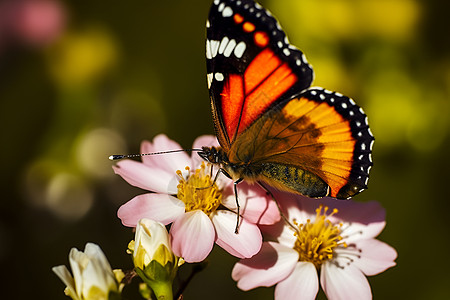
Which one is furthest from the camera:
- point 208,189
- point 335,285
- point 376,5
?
point 376,5

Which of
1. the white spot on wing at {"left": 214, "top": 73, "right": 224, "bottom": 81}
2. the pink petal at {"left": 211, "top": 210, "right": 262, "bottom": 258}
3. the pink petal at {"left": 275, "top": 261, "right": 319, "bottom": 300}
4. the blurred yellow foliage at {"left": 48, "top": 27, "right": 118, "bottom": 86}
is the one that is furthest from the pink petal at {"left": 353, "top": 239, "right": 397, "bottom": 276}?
the blurred yellow foliage at {"left": 48, "top": 27, "right": 118, "bottom": 86}

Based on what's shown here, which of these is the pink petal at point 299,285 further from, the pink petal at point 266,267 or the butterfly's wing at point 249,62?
the butterfly's wing at point 249,62

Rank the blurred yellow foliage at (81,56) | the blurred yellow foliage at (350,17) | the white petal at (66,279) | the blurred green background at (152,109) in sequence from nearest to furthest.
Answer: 1. the white petal at (66,279)
2. the blurred green background at (152,109)
3. the blurred yellow foliage at (350,17)
4. the blurred yellow foliage at (81,56)

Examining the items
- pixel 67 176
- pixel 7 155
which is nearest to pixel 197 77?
pixel 67 176

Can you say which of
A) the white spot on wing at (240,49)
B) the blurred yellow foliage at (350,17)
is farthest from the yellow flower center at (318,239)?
the blurred yellow foliage at (350,17)

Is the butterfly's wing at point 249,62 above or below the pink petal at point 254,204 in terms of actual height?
above

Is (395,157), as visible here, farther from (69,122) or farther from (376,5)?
(69,122)
